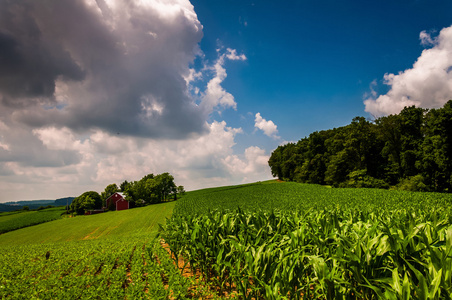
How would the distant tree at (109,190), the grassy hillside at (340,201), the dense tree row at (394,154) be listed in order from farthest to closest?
the distant tree at (109,190) → the dense tree row at (394,154) → the grassy hillside at (340,201)

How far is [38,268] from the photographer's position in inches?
353

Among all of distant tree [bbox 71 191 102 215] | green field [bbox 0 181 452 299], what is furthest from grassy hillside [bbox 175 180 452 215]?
distant tree [bbox 71 191 102 215]

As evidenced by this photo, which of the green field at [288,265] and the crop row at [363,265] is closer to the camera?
the crop row at [363,265]

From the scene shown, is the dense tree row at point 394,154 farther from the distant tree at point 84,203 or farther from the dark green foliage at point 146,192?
the distant tree at point 84,203

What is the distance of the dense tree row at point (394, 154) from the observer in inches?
1329

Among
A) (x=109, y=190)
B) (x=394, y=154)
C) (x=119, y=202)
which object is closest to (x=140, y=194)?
(x=119, y=202)

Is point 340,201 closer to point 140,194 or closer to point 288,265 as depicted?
point 288,265

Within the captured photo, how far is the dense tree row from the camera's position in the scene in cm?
3375

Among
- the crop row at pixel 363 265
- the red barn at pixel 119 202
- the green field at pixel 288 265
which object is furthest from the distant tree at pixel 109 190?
the crop row at pixel 363 265

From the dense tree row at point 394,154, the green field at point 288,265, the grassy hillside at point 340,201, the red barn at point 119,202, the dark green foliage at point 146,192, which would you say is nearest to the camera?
the green field at point 288,265

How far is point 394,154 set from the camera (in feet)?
147

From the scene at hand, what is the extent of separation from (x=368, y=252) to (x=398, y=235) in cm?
76

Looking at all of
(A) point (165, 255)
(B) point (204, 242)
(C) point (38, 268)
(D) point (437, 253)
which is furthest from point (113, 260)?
(D) point (437, 253)

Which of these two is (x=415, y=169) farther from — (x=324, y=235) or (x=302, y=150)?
(x=324, y=235)
